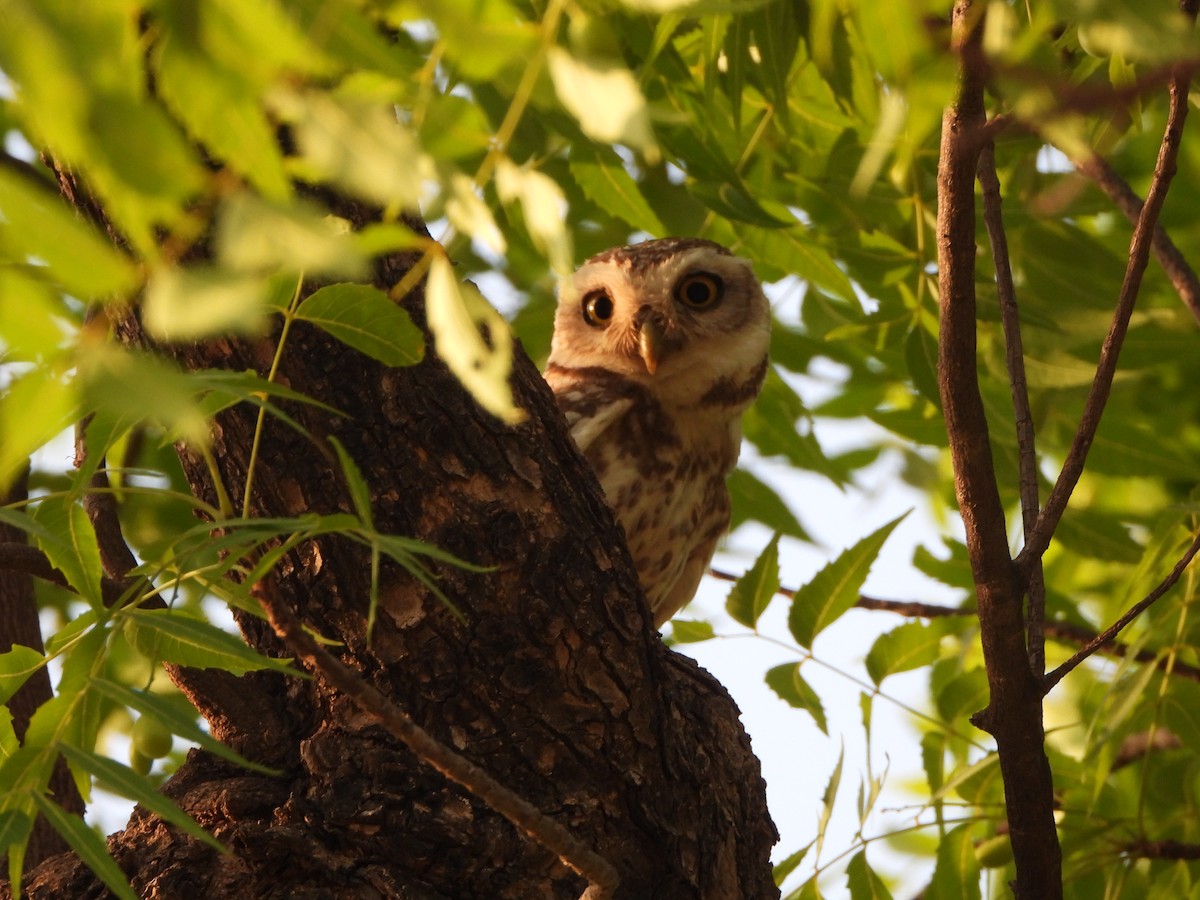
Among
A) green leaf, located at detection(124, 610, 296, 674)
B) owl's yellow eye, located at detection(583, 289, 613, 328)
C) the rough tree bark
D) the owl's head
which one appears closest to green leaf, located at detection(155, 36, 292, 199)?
green leaf, located at detection(124, 610, 296, 674)

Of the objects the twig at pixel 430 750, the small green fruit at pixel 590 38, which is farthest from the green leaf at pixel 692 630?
the small green fruit at pixel 590 38

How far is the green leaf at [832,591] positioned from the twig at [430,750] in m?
1.02

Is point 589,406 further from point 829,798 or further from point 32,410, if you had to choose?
point 32,410

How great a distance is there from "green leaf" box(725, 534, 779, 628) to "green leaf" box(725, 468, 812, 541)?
86 cm

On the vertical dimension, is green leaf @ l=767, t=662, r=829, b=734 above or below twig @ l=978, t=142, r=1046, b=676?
below

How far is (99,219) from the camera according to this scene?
2.02 m

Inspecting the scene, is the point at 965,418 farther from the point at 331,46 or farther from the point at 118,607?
the point at 331,46

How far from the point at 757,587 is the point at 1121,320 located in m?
0.95

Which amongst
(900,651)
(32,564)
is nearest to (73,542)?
(32,564)

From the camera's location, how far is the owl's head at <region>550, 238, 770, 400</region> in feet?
12.6

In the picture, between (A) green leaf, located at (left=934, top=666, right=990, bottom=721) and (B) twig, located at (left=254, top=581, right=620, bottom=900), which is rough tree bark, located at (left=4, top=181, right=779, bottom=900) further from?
(A) green leaf, located at (left=934, top=666, right=990, bottom=721)

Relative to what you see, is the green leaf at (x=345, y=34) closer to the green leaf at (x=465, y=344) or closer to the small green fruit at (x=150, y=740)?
the green leaf at (x=465, y=344)

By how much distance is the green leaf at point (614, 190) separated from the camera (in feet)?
9.20

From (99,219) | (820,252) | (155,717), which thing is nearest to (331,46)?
(155,717)
